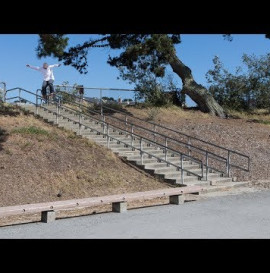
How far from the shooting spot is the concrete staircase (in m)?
16.0

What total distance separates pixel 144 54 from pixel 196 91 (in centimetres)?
628

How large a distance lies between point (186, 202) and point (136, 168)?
4.61 meters

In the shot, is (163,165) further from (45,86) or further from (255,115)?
(255,115)

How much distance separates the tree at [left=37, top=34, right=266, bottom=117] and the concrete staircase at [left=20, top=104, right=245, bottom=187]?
105 inches

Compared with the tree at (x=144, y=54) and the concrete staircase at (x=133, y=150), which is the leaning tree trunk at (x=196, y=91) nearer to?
the tree at (x=144, y=54)

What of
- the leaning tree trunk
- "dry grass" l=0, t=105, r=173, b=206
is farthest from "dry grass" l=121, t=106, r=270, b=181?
"dry grass" l=0, t=105, r=173, b=206

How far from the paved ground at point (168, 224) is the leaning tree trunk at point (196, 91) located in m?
A: 16.2

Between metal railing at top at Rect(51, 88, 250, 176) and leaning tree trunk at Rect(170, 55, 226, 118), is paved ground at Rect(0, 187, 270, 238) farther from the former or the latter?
leaning tree trunk at Rect(170, 55, 226, 118)

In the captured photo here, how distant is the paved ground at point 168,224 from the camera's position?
7.99 metres

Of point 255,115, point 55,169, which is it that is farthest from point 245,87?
point 55,169

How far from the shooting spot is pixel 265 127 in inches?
1005

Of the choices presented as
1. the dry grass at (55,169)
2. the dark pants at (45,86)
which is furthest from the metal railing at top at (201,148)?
the dry grass at (55,169)
